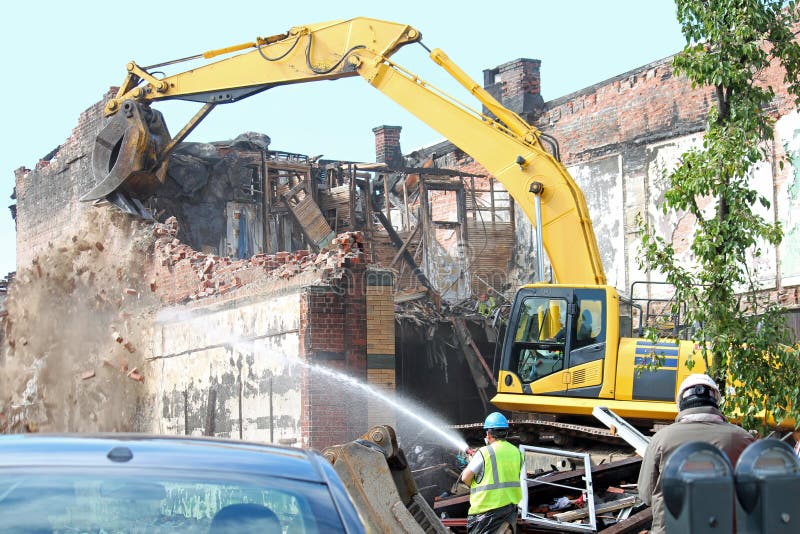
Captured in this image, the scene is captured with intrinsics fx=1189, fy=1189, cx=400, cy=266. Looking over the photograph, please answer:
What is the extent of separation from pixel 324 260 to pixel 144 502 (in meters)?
11.8

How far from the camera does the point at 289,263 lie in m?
16.2

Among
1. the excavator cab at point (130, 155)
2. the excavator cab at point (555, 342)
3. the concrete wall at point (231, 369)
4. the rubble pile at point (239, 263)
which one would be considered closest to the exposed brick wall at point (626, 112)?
the excavator cab at point (130, 155)

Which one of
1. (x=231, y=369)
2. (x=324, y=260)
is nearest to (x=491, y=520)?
(x=324, y=260)

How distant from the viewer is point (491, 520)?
30.0ft

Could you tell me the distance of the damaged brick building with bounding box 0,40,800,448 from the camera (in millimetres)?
14906

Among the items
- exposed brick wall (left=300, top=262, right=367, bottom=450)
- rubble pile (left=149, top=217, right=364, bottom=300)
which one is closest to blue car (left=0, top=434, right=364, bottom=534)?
exposed brick wall (left=300, top=262, right=367, bottom=450)

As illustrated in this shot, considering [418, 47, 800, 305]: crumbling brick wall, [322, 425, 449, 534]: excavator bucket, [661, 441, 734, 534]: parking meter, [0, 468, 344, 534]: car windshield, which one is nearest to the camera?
[661, 441, 734, 534]: parking meter

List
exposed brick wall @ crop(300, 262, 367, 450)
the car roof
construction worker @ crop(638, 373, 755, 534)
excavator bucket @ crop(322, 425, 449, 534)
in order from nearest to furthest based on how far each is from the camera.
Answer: the car roof
construction worker @ crop(638, 373, 755, 534)
excavator bucket @ crop(322, 425, 449, 534)
exposed brick wall @ crop(300, 262, 367, 450)

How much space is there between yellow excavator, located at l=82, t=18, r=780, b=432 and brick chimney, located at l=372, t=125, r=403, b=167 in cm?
1123

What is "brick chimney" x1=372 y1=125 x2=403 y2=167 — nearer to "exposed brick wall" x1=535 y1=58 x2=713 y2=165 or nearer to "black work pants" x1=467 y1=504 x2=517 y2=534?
"exposed brick wall" x1=535 y1=58 x2=713 y2=165

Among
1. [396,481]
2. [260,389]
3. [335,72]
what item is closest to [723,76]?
[396,481]

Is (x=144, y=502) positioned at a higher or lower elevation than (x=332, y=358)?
lower

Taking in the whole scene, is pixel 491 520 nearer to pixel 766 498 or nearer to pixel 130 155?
pixel 766 498

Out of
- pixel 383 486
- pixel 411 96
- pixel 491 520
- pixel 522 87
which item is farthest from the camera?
pixel 522 87
